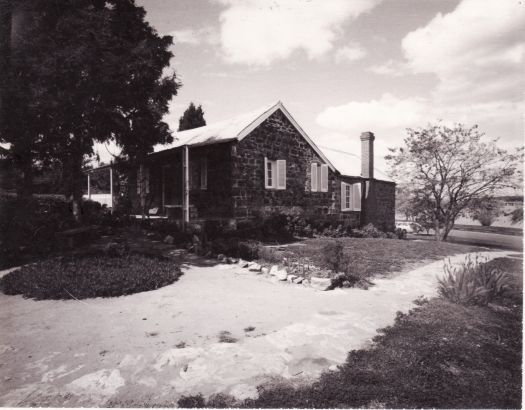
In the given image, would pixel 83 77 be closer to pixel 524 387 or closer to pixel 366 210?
pixel 524 387

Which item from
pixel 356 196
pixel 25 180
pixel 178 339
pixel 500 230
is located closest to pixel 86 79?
pixel 25 180

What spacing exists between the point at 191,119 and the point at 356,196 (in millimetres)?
18061

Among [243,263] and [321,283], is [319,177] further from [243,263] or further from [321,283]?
[321,283]

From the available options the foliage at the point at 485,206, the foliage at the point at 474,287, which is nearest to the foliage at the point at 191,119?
the foliage at the point at 485,206

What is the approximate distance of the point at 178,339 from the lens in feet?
14.5

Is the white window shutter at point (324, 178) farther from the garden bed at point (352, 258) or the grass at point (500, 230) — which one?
the grass at point (500, 230)

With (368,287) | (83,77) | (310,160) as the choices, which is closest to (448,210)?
(310,160)

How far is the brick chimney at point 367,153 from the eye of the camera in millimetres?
20586

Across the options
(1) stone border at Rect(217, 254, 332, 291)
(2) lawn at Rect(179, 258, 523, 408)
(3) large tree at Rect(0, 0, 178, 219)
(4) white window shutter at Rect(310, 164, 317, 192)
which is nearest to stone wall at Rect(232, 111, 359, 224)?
(4) white window shutter at Rect(310, 164, 317, 192)

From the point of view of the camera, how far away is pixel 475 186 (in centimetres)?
1772

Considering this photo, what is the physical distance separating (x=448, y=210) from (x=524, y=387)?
17054mm

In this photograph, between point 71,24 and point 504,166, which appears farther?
point 504,166

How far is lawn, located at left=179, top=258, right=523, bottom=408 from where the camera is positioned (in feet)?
9.90

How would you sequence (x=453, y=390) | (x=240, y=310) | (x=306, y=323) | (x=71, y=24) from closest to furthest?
(x=453, y=390) < (x=306, y=323) < (x=240, y=310) < (x=71, y=24)
